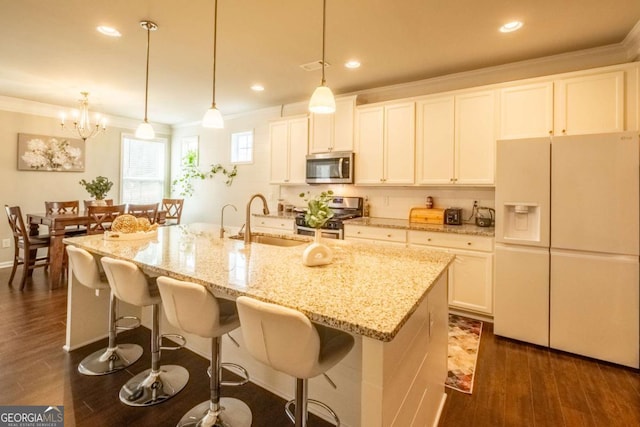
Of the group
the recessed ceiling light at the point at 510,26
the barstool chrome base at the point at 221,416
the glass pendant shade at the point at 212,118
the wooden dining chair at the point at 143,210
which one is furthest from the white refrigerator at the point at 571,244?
the wooden dining chair at the point at 143,210

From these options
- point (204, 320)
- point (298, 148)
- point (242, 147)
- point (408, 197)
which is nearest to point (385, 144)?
point (408, 197)

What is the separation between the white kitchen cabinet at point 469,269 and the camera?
3.06 meters

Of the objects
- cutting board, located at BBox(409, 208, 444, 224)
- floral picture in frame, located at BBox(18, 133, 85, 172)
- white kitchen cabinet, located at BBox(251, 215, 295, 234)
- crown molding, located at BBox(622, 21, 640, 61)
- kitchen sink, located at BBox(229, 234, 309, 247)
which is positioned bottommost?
kitchen sink, located at BBox(229, 234, 309, 247)

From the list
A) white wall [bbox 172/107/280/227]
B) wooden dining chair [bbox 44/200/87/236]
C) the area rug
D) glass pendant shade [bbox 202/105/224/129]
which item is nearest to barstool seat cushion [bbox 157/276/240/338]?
glass pendant shade [bbox 202/105/224/129]

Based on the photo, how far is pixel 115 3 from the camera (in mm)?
2389

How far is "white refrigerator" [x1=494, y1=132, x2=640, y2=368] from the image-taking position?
2.36 metres

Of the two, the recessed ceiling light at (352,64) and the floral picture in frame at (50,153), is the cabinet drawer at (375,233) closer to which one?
the recessed ceiling light at (352,64)

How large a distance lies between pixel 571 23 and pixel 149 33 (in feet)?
11.7

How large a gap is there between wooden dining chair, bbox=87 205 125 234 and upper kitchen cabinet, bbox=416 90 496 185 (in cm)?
409

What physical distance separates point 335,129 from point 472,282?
2498 millimetres

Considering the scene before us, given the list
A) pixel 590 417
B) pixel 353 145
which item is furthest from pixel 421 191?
pixel 590 417

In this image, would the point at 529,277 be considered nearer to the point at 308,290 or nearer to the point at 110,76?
→ the point at 308,290

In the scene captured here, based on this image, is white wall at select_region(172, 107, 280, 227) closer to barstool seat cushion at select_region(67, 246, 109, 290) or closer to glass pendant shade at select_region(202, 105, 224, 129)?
glass pendant shade at select_region(202, 105, 224, 129)

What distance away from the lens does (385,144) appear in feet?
12.8
